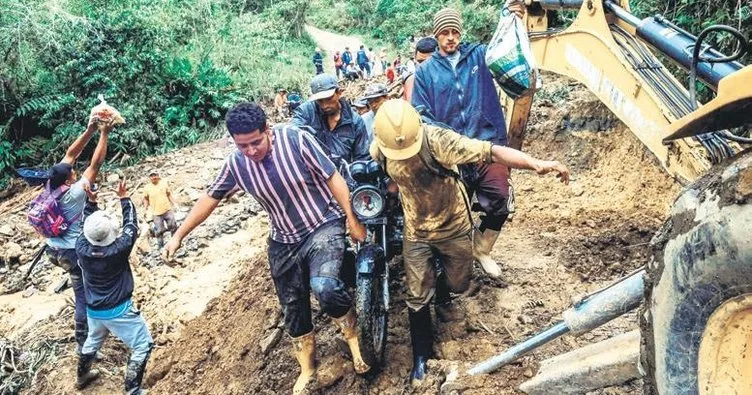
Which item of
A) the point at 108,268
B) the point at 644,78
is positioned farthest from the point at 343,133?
the point at 644,78

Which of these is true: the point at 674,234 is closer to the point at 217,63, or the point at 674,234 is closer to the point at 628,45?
the point at 628,45

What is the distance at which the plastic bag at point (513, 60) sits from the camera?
309 centimetres

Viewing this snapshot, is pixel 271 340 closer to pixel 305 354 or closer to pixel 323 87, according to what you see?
pixel 305 354

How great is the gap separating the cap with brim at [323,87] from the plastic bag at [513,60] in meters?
1.53

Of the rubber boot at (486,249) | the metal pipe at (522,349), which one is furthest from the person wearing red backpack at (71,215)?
the metal pipe at (522,349)

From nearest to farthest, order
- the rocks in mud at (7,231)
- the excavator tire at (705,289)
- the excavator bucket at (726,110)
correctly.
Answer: the excavator tire at (705,289) < the excavator bucket at (726,110) < the rocks in mud at (7,231)

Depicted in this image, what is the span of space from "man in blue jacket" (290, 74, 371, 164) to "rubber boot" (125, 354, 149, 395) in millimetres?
2318

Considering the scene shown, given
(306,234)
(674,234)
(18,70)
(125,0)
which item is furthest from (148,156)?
(674,234)

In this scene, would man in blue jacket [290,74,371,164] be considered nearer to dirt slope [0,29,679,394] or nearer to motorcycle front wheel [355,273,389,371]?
dirt slope [0,29,679,394]

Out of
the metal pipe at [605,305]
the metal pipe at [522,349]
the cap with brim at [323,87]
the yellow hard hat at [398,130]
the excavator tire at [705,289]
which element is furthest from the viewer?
the cap with brim at [323,87]

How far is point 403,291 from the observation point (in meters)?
4.27

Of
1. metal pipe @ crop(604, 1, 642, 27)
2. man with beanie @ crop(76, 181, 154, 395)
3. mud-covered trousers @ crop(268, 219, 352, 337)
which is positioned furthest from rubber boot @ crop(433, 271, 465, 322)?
man with beanie @ crop(76, 181, 154, 395)

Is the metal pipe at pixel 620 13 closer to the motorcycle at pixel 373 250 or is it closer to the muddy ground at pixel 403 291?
the motorcycle at pixel 373 250

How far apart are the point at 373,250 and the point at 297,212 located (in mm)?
543
